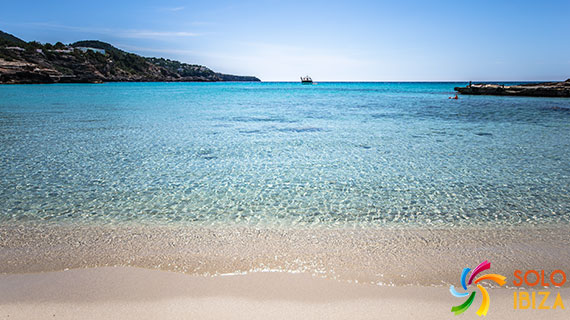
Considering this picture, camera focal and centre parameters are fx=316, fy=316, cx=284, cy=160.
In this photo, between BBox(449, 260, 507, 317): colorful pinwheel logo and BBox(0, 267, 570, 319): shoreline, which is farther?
BBox(449, 260, 507, 317): colorful pinwheel logo

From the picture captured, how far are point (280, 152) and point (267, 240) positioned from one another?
20.8ft

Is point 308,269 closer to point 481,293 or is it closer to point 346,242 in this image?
point 346,242

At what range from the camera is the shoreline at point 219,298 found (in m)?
3.04

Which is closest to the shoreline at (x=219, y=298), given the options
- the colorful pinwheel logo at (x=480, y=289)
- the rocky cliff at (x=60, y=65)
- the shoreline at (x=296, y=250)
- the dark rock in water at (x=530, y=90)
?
the colorful pinwheel logo at (x=480, y=289)

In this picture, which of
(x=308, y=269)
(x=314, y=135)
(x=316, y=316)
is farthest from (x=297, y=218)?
(x=314, y=135)

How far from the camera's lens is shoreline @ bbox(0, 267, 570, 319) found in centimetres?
304

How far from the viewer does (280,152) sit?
426 inches

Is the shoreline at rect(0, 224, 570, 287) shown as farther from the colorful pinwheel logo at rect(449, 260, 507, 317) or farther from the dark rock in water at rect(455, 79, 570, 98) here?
the dark rock in water at rect(455, 79, 570, 98)

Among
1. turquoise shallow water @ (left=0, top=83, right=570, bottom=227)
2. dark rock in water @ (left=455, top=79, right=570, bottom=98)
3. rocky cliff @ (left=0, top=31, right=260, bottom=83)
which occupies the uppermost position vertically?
rocky cliff @ (left=0, top=31, right=260, bottom=83)

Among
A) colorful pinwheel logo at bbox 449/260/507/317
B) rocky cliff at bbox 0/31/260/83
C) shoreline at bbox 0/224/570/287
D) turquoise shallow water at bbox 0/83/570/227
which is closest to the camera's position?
colorful pinwheel logo at bbox 449/260/507/317

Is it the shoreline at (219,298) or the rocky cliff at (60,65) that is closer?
the shoreline at (219,298)

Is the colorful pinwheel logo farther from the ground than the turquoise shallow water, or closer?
closer

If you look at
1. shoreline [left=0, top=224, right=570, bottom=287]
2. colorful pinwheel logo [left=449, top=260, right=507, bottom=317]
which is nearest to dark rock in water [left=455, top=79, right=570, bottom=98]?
shoreline [left=0, top=224, right=570, bottom=287]

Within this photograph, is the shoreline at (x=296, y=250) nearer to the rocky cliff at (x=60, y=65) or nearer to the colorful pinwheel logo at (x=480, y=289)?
the colorful pinwheel logo at (x=480, y=289)
